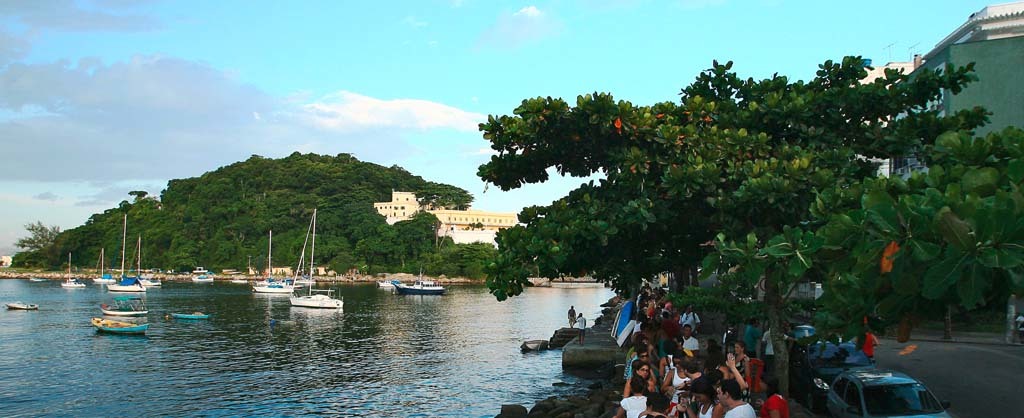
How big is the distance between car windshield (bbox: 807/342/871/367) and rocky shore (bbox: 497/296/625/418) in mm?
4837

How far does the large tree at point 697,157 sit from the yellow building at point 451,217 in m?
158

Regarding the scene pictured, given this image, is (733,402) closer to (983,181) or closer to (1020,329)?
(983,181)

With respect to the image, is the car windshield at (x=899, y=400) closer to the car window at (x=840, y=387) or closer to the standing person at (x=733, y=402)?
the car window at (x=840, y=387)

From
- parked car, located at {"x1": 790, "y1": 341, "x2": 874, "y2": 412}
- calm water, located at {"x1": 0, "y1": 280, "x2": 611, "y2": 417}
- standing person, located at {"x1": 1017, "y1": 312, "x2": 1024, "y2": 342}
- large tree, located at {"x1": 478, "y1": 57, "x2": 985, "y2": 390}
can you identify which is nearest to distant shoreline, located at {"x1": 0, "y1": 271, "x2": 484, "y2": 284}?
calm water, located at {"x1": 0, "y1": 280, "x2": 611, "y2": 417}

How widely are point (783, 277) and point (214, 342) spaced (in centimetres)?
4504

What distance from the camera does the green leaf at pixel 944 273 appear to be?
4246mm

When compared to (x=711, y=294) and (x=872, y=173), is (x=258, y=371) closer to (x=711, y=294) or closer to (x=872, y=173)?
(x=711, y=294)

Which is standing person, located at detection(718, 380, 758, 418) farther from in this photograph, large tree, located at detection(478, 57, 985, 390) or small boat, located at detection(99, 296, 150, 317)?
small boat, located at detection(99, 296, 150, 317)

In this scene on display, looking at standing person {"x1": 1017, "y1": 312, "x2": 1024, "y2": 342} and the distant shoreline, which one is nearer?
standing person {"x1": 1017, "y1": 312, "x2": 1024, "y2": 342}

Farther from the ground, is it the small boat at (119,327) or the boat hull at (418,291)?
the boat hull at (418,291)

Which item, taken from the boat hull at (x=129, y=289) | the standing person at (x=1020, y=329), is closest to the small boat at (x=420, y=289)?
the boat hull at (x=129, y=289)

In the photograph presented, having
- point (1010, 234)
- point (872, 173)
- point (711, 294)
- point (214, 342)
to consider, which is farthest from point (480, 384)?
point (1010, 234)

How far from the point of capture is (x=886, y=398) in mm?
13258

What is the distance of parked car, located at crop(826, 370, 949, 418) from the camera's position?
1296 centimetres
